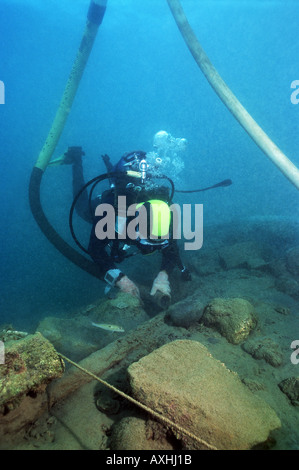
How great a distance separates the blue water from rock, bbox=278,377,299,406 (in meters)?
6.06

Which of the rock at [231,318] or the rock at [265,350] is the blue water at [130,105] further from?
the rock at [265,350]

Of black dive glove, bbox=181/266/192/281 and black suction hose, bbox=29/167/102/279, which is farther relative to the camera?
black suction hose, bbox=29/167/102/279

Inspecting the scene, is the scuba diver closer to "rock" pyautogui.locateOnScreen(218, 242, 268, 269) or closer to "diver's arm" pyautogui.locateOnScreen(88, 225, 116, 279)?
"diver's arm" pyautogui.locateOnScreen(88, 225, 116, 279)

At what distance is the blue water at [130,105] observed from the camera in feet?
58.2

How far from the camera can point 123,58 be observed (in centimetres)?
6881

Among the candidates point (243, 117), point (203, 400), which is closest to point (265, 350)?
point (203, 400)

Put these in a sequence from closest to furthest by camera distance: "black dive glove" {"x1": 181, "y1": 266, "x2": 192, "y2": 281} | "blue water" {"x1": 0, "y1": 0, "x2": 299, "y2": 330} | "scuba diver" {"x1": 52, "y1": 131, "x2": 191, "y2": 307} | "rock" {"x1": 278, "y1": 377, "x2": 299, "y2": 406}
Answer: "rock" {"x1": 278, "y1": 377, "x2": 299, "y2": 406} → "scuba diver" {"x1": 52, "y1": 131, "x2": 191, "y2": 307} → "black dive glove" {"x1": 181, "y1": 266, "x2": 192, "y2": 281} → "blue water" {"x1": 0, "y1": 0, "x2": 299, "y2": 330}

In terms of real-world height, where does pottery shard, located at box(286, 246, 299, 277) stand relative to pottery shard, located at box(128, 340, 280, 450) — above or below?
above

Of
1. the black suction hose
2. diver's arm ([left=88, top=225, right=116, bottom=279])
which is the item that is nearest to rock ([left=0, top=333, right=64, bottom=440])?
diver's arm ([left=88, top=225, right=116, bottom=279])

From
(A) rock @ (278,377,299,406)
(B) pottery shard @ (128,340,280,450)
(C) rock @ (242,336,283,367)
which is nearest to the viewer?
(B) pottery shard @ (128,340,280,450)

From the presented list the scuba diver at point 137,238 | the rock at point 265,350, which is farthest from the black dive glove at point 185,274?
the rock at point 265,350

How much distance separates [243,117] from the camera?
16.4 ft

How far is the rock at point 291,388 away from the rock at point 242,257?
11.3 ft

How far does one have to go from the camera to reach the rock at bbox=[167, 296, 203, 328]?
10.5ft
